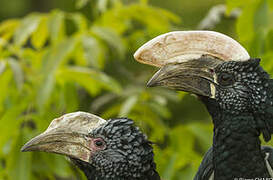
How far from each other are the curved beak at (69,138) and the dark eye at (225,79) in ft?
1.54

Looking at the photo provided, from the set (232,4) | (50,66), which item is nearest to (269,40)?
(232,4)

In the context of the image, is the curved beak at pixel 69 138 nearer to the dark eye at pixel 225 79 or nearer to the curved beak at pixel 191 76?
the curved beak at pixel 191 76

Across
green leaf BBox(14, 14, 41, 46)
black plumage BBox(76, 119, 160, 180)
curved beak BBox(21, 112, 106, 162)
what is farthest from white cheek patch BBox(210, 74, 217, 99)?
green leaf BBox(14, 14, 41, 46)

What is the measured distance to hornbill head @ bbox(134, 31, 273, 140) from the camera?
7.91ft

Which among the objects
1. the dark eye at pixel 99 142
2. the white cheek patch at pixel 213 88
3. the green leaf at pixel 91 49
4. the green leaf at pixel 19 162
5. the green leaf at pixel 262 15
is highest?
the green leaf at pixel 262 15

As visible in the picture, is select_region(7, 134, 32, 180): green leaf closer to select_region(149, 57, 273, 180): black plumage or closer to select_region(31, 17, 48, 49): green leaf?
select_region(31, 17, 48, 49): green leaf

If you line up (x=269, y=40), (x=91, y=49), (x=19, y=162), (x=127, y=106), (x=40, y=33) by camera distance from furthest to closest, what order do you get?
(x=40, y=33) → (x=127, y=106) → (x=91, y=49) → (x=19, y=162) → (x=269, y=40)

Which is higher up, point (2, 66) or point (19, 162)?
point (2, 66)

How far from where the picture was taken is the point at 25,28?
4.18 meters

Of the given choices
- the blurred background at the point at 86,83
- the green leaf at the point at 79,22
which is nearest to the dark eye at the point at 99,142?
the blurred background at the point at 86,83

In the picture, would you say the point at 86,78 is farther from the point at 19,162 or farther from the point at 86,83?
the point at 19,162

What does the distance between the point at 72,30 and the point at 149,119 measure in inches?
31.2

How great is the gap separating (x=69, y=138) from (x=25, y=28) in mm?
1853

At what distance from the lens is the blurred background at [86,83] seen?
12.2 feet
